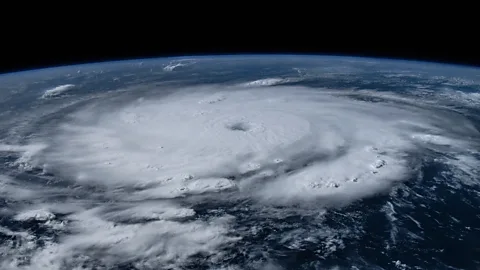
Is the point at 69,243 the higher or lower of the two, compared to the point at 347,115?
lower

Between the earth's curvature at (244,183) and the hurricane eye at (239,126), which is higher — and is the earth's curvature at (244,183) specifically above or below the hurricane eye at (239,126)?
below

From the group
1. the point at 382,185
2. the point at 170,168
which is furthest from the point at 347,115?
the point at 170,168

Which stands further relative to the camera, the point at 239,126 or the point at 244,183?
the point at 239,126

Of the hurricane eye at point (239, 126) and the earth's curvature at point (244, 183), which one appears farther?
the hurricane eye at point (239, 126)

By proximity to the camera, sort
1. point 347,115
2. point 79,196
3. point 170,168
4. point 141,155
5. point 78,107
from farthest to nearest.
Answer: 1. point 78,107
2. point 347,115
3. point 141,155
4. point 170,168
5. point 79,196

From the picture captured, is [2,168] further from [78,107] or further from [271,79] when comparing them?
[271,79]

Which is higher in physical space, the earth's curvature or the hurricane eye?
the hurricane eye

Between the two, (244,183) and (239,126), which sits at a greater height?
(239,126)

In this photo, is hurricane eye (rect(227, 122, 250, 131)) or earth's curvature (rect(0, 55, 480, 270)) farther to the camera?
hurricane eye (rect(227, 122, 250, 131))
